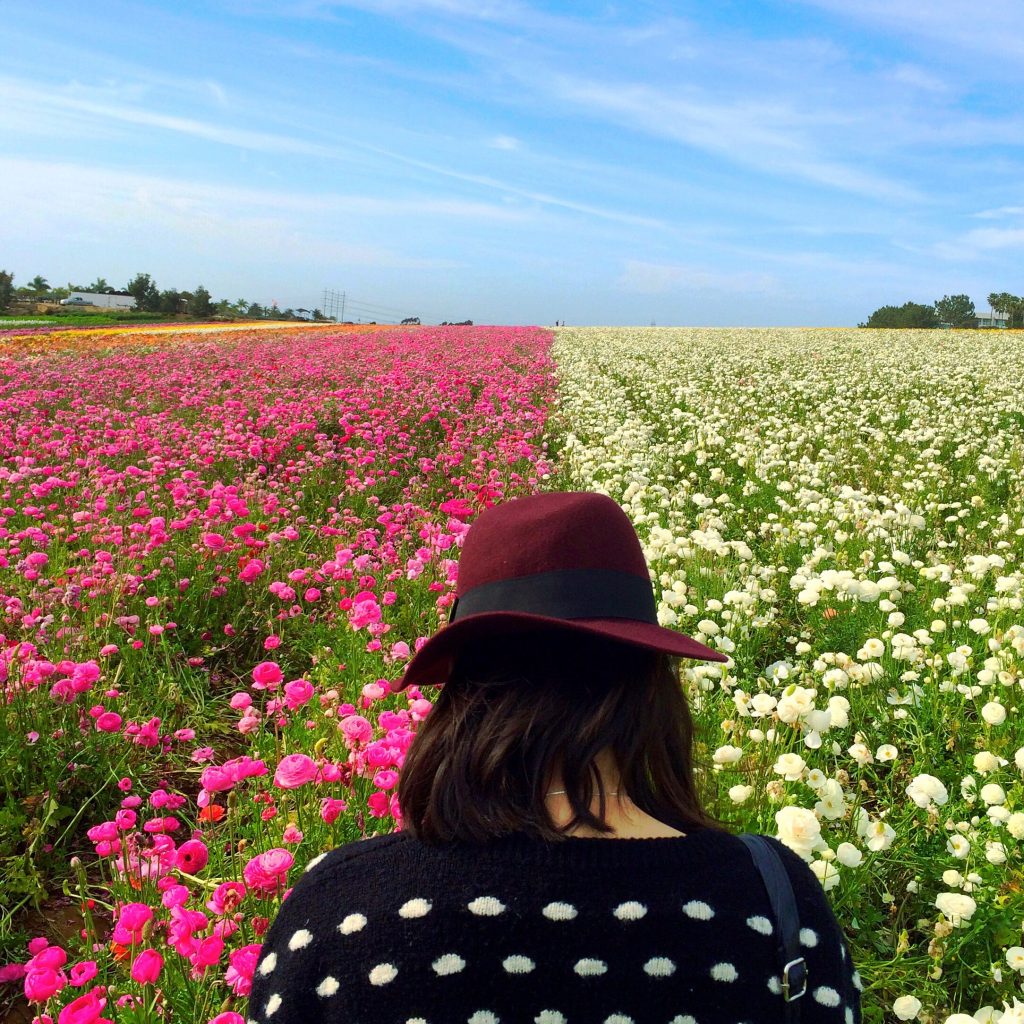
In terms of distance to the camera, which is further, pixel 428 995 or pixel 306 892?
pixel 306 892

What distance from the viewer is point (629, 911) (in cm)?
105

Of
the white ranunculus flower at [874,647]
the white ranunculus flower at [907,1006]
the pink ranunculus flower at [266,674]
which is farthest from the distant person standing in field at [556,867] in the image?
the white ranunculus flower at [874,647]

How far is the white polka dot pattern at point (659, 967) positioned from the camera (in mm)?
1050

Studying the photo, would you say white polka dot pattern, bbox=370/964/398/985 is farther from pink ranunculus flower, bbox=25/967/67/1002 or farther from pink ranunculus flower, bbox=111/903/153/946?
pink ranunculus flower, bbox=25/967/67/1002

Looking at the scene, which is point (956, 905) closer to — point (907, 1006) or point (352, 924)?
point (907, 1006)

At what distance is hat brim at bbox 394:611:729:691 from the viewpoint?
1.17 metres

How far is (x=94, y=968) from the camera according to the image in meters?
1.62

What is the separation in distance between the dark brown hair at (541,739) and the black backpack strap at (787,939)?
156mm

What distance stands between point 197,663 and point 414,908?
3.10 metres

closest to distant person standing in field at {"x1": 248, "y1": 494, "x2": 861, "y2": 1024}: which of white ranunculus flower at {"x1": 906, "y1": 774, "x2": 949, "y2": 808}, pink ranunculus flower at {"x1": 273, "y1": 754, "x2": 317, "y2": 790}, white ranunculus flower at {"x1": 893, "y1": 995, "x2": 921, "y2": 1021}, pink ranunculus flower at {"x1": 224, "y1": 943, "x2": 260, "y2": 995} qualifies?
pink ranunculus flower at {"x1": 224, "y1": 943, "x2": 260, "y2": 995}

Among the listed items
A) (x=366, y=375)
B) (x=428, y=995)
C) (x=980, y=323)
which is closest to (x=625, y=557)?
(x=428, y=995)

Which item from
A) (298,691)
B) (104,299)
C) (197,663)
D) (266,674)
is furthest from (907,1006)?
(104,299)

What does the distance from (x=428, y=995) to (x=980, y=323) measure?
75.1 m

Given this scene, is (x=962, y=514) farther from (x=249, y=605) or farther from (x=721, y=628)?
(x=249, y=605)
